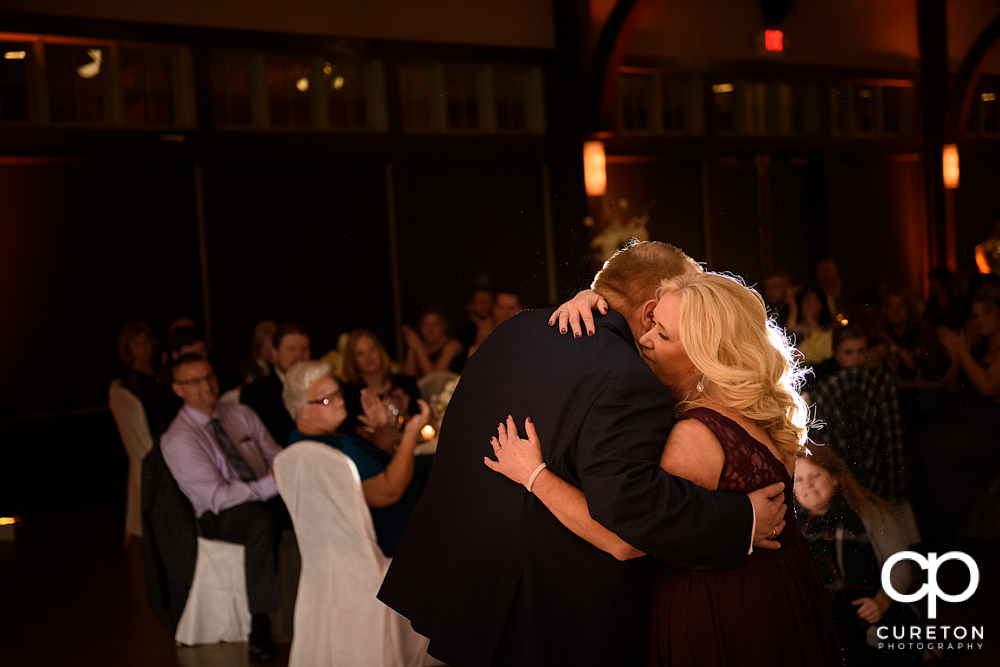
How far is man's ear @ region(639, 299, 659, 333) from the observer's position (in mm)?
1823

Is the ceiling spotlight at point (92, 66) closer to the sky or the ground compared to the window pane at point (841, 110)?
closer to the sky

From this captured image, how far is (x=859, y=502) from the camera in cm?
371

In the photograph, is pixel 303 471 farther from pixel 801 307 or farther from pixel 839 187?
pixel 839 187

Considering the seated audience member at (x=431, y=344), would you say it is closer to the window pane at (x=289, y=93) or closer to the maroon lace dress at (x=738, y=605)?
the window pane at (x=289, y=93)

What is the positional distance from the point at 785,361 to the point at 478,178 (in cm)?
586

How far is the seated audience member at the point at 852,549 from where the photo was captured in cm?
309

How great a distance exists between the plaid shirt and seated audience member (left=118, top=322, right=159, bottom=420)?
3.38m

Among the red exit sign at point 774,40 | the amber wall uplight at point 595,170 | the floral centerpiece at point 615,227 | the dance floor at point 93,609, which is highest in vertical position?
the red exit sign at point 774,40

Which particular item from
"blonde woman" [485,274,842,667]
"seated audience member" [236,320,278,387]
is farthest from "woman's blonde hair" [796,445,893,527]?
"seated audience member" [236,320,278,387]

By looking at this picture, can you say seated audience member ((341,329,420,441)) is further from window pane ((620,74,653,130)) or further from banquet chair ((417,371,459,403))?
window pane ((620,74,653,130))

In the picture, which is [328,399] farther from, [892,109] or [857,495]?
[892,109]

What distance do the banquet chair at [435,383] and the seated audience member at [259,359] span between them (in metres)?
0.96

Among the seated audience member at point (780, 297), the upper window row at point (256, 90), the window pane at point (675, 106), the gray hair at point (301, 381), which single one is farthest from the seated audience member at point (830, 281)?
the gray hair at point (301, 381)

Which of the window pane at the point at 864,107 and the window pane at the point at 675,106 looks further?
the window pane at the point at 675,106
